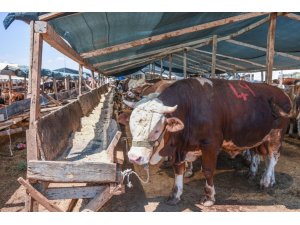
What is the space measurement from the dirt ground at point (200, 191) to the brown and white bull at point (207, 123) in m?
0.22

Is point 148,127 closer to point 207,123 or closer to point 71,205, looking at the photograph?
point 207,123

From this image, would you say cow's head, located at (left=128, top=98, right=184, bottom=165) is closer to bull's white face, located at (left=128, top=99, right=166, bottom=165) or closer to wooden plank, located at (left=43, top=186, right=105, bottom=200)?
bull's white face, located at (left=128, top=99, right=166, bottom=165)

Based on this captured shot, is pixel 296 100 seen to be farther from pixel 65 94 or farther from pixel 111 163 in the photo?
pixel 65 94

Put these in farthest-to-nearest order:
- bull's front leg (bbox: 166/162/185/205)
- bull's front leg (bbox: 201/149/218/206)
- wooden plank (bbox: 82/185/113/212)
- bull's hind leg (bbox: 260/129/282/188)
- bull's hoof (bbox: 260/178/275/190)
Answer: bull's hind leg (bbox: 260/129/282/188) < bull's hoof (bbox: 260/178/275/190) < bull's front leg (bbox: 166/162/185/205) < bull's front leg (bbox: 201/149/218/206) < wooden plank (bbox: 82/185/113/212)

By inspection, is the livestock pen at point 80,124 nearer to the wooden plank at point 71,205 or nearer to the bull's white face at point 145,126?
the wooden plank at point 71,205

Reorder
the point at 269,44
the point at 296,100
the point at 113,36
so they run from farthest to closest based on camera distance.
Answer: the point at 296,100
the point at 113,36
the point at 269,44

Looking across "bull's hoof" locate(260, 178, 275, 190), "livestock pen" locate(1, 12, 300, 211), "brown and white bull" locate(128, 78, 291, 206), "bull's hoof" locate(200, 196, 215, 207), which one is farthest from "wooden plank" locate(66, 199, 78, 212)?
"bull's hoof" locate(260, 178, 275, 190)

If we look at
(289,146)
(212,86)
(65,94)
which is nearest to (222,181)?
(212,86)

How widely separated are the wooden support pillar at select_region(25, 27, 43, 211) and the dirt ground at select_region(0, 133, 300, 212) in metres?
1.45

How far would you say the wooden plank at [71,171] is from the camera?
2.52m

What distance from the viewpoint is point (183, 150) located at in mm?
3932

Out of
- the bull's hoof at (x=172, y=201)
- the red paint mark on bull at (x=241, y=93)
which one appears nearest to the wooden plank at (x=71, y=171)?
the bull's hoof at (x=172, y=201)

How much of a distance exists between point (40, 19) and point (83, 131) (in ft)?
10.0

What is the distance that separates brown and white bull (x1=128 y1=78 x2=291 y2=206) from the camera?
3271mm
